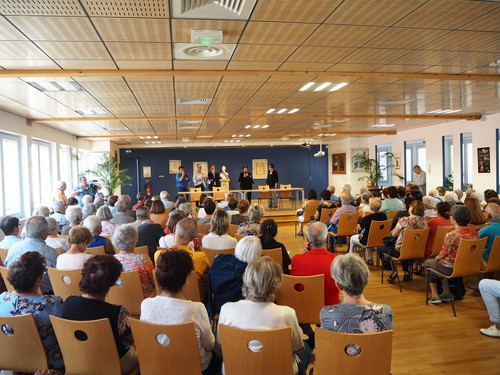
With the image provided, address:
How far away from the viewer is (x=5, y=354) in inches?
90.8

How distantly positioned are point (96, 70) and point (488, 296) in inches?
207

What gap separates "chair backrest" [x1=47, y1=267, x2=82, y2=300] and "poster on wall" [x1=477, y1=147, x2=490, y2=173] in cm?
1114

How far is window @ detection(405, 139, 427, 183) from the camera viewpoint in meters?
14.7

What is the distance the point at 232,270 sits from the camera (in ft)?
10.0

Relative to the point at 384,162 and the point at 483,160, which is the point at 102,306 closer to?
the point at 483,160

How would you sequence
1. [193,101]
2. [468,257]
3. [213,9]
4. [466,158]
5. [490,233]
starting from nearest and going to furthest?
[213,9]
[468,257]
[490,233]
[193,101]
[466,158]

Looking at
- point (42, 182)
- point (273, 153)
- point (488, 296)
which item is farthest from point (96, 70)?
point (273, 153)

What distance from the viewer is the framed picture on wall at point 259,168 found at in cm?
2110

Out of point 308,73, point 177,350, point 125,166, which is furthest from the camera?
point 125,166

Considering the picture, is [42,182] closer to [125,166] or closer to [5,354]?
[125,166]

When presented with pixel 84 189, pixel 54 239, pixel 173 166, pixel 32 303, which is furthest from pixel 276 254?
pixel 173 166

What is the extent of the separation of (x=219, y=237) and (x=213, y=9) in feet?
7.16

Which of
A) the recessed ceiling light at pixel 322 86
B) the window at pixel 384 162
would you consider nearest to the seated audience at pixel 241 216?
the recessed ceiling light at pixel 322 86

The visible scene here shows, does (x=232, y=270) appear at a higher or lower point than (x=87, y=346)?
higher
